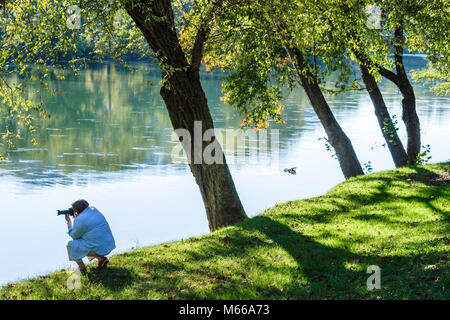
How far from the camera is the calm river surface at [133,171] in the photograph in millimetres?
17281

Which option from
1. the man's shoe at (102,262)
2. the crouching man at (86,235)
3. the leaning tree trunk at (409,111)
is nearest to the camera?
the crouching man at (86,235)

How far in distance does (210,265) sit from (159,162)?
19.7 m

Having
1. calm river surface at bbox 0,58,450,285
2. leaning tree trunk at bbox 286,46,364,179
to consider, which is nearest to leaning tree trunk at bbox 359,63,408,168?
leaning tree trunk at bbox 286,46,364,179

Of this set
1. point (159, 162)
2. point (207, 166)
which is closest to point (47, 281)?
point (207, 166)

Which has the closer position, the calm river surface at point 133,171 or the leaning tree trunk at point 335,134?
the leaning tree trunk at point 335,134

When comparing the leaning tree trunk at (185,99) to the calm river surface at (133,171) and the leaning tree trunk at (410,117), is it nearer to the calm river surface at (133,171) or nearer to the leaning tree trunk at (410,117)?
the calm river surface at (133,171)

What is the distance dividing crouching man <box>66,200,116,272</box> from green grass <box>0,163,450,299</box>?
0.34 meters

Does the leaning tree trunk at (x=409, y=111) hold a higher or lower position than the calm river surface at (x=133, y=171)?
higher

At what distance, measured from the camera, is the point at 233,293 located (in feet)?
22.8

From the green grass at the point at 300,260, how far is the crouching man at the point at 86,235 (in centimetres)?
34

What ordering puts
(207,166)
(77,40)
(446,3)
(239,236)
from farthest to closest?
(446,3)
(207,166)
(77,40)
(239,236)

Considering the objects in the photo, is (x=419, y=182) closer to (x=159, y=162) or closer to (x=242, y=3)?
(x=242, y=3)

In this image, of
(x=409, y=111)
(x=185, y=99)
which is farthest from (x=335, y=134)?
(x=185, y=99)

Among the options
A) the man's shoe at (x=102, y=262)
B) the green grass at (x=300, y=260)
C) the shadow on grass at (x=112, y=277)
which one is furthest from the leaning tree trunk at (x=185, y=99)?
the shadow on grass at (x=112, y=277)
